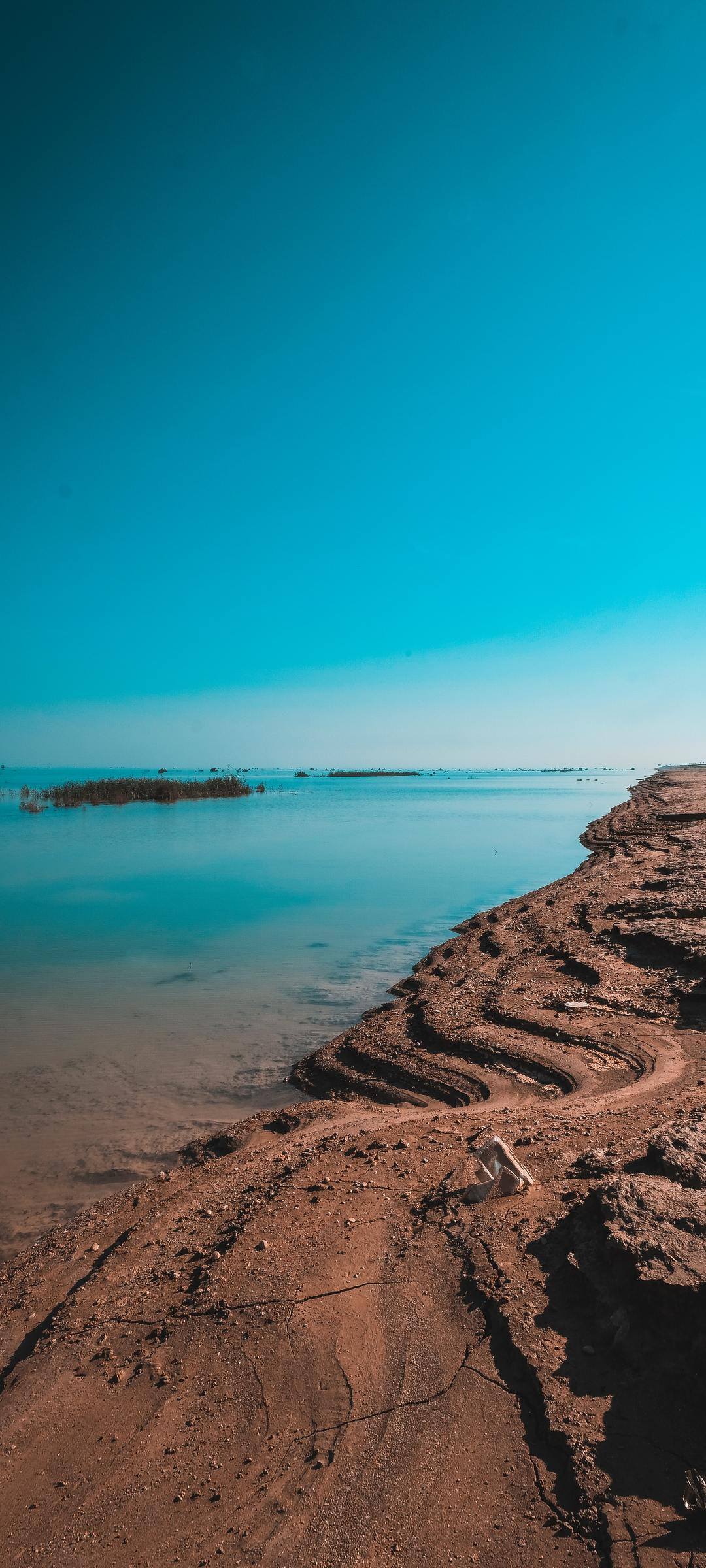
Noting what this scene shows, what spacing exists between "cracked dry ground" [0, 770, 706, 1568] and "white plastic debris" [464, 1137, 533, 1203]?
0.26 feet

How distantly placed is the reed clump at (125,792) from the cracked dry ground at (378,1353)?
159 feet

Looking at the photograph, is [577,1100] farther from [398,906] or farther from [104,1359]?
[398,906]

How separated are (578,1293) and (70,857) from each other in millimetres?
24716

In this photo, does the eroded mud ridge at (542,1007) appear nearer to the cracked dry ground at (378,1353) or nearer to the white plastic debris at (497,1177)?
the cracked dry ground at (378,1353)

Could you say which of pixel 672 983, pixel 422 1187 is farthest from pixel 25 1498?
pixel 672 983

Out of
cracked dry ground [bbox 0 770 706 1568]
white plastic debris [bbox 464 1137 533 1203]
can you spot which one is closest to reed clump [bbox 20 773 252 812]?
cracked dry ground [bbox 0 770 706 1568]

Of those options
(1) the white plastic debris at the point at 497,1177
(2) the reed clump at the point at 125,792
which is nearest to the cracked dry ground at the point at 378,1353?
(1) the white plastic debris at the point at 497,1177

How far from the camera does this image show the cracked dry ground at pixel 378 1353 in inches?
87.7

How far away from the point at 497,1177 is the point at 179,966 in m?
8.33

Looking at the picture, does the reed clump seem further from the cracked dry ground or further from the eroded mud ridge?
the cracked dry ground

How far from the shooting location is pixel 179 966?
11242mm

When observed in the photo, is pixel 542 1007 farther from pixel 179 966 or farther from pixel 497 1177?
pixel 179 966

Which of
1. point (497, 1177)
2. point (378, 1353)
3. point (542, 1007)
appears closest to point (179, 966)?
point (542, 1007)

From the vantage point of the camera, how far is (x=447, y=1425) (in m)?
2.52
